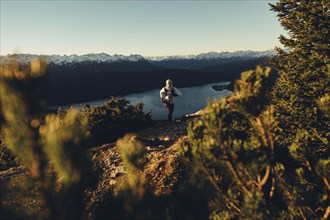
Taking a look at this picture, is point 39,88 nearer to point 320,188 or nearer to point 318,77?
point 320,188

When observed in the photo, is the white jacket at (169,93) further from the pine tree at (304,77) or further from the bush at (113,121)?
the pine tree at (304,77)

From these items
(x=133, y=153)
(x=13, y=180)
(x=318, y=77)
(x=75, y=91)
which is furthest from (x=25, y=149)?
(x=75, y=91)

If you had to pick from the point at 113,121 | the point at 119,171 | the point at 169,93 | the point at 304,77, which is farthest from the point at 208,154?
the point at 113,121

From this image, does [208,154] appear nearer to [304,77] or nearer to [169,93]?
[304,77]

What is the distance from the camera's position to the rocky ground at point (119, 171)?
36.8ft

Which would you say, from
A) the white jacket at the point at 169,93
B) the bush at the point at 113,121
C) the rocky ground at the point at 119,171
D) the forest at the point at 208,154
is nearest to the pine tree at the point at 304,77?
the forest at the point at 208,154

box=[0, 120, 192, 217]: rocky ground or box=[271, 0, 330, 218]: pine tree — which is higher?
box=[271, 0, 330, 218]: pine tree

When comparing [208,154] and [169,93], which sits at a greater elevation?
[169,93]

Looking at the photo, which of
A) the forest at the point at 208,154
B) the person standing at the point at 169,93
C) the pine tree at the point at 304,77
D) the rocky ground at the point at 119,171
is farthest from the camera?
the person standing at the point at 169,93

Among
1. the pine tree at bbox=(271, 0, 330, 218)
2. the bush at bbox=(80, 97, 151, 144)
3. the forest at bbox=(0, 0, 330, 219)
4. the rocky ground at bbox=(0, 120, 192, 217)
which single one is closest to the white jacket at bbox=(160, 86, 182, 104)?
the rocky ground at bbox=(0, 120, 192, 217)

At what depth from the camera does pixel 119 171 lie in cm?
1272

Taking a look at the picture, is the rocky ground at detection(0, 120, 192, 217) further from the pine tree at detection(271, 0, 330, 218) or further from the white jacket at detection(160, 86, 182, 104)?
the pine tree at detection(271, 0, 330, 218)

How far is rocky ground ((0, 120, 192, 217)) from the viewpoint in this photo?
36.8 feet

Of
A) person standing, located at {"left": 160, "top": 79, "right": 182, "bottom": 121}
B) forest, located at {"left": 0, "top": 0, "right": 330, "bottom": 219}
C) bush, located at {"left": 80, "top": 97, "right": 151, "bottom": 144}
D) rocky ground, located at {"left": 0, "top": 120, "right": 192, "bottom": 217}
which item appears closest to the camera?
forest, located at {"left": 0, "top": 0, "right": 330, "bottom": 219}
